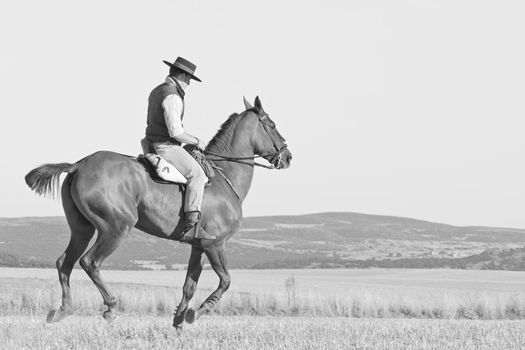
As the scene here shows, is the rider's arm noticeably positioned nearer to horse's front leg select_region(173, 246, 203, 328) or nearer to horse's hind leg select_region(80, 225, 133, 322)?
horse's hind leg select_region(80, 225, 133, 322)

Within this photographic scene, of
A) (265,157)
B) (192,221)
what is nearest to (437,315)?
(265,157)

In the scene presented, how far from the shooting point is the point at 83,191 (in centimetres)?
1202

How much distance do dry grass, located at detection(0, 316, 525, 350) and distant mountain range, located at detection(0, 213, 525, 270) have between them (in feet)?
88.7

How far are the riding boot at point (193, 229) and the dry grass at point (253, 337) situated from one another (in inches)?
41.3

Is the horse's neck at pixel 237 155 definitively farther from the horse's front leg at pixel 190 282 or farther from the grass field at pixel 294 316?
the grass field at pixel 294 316

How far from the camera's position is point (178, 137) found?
12.5 metres

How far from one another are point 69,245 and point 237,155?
2402 millimetres

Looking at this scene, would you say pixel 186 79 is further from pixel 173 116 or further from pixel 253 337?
pixel 253 337

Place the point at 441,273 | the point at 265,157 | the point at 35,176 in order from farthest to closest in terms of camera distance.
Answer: the point at 441,273
the point at 265,157
the point at 35,176

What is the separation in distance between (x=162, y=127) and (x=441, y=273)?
27.3m

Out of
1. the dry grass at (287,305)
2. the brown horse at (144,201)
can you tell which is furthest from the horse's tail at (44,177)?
the dry grass at (287,305)

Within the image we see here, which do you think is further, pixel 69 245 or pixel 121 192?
pixel 69 245

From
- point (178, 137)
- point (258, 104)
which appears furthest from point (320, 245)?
point (178, 137)

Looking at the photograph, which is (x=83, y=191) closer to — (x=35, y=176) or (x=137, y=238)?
(x=35, y=176)
